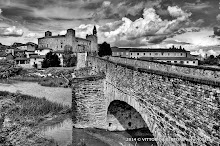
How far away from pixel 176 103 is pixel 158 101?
0.99m

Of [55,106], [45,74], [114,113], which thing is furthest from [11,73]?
Answer: [114,113]

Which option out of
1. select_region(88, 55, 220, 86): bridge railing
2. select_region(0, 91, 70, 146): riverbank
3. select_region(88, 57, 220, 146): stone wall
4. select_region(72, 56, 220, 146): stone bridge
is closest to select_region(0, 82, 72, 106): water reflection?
select_region(0, 91, 70, 146): riverbank

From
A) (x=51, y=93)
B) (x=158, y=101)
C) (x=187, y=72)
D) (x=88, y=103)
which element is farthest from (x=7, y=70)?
(x=158, y=101)

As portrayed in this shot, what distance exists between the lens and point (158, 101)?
6.34 metres

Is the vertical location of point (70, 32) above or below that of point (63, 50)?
above

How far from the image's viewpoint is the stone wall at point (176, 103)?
4117mm

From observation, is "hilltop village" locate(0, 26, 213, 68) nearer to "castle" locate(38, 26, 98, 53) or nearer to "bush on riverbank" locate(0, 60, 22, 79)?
"castle" locate(38, 26, 98, 53)

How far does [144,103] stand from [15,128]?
8.92 metres

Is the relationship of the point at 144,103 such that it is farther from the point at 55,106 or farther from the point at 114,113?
the point at 55,106

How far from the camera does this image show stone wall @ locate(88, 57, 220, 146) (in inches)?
162

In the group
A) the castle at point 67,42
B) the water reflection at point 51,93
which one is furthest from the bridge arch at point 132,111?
the castle at point 67,42

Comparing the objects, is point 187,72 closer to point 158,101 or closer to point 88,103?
point 158,101

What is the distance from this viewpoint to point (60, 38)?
7688cm

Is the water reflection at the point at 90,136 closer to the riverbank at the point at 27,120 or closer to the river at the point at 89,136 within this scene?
the river at the point at 89,136
